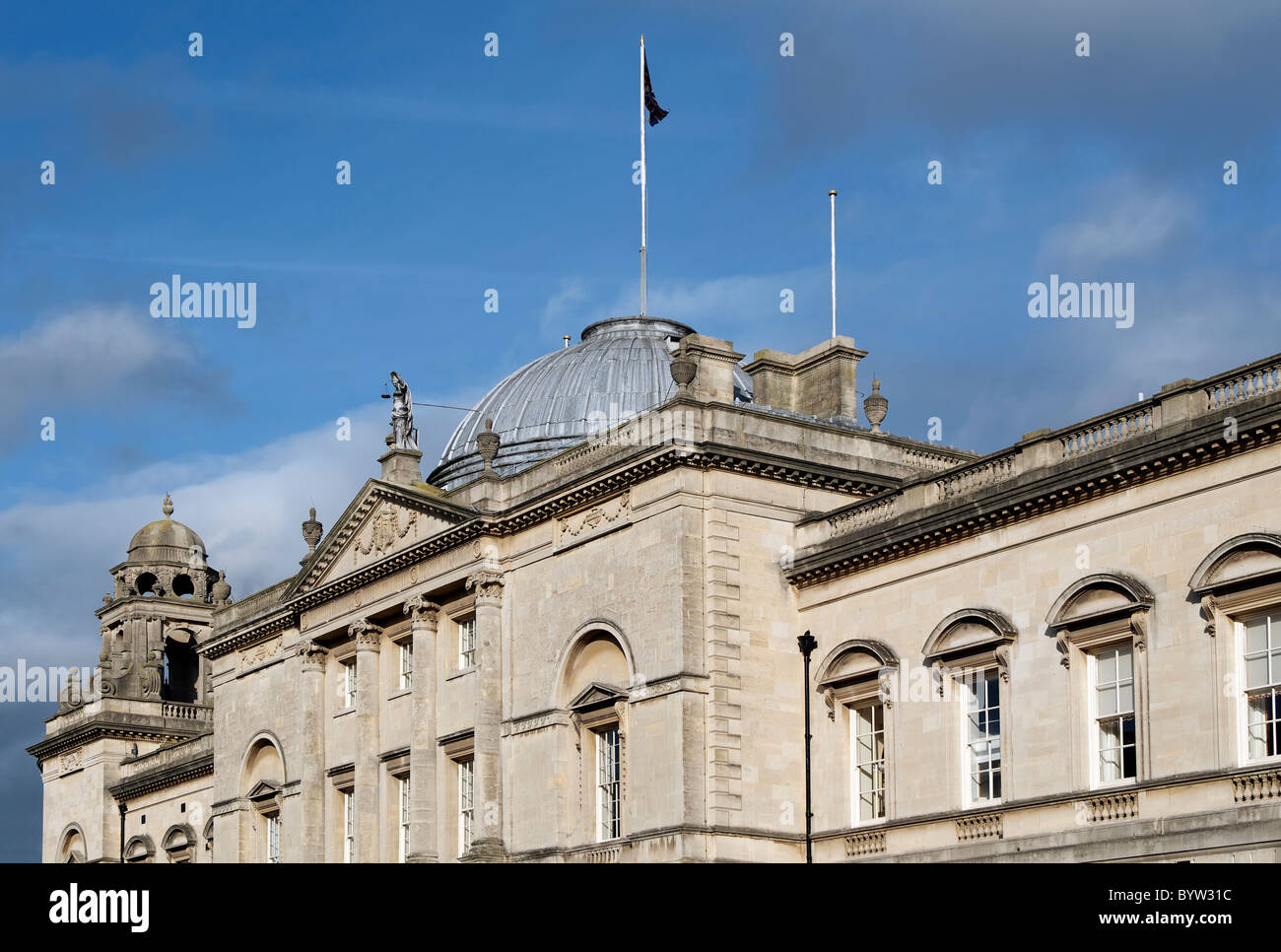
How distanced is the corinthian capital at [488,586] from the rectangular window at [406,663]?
4.01 meters

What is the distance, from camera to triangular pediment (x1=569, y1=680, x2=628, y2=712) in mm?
43406

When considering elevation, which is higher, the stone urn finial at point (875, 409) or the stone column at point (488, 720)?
the stone urn finial at point (875, 409)

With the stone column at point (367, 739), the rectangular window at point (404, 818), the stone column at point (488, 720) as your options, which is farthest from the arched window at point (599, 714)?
the stone column at point (367, 739)

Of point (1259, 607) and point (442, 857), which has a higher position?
point (1259, 607)

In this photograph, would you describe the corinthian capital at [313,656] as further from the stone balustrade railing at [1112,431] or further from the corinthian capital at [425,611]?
the stone balustrade railing at [1112,431]

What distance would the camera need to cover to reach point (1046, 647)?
37031 mm

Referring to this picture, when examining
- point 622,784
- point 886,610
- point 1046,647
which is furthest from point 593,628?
point 1046,647

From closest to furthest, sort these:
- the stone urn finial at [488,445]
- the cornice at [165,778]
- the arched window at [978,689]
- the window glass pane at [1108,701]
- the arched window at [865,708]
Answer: the window glass pane at [1108,701] → the arched window at [978,689] → the arched window at [865,708] → the stone urn finial at [488,445] → the cornice at [165,778]

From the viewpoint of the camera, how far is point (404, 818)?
51.0 meters

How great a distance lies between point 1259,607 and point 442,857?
72.7 feet

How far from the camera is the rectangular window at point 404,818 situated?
50750 millimetres

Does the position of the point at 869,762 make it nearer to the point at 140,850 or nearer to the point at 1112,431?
the point at 1112,431
